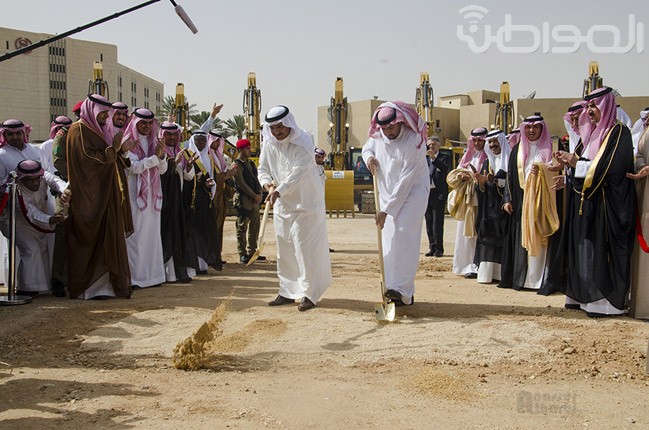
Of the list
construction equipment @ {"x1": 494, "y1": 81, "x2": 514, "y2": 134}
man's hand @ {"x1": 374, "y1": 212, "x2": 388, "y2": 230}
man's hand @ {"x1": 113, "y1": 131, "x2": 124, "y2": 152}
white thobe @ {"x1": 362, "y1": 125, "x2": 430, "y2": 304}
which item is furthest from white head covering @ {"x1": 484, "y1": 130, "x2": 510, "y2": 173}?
construction equipment @ {"x1": 494, "y1": 81, "x2": 514, "y2": 134}

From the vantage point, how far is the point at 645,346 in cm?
512

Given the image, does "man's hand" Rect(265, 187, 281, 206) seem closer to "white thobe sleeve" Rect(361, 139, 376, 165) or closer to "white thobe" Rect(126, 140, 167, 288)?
"white thobe sleeve" Rect(361, 139, 376, 165)

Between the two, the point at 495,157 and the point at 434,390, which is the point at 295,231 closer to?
the point at 434,390

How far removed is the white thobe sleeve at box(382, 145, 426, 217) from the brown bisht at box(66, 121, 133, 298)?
9.26ft

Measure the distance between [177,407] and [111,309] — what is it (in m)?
3.04

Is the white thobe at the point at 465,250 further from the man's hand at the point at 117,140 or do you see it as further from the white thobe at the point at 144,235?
the man's hand at the point at 117,140

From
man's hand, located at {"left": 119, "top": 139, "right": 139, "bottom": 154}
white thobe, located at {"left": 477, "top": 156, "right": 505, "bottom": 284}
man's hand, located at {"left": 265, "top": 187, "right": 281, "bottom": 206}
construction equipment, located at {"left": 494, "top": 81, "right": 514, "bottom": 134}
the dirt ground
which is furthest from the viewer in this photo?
construction equipment, located at {"left": 494, "top": 81, "right": 514, "bottom": 134}

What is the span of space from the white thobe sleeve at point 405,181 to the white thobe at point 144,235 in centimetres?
290

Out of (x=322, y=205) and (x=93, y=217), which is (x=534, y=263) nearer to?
(x=322, y=205)

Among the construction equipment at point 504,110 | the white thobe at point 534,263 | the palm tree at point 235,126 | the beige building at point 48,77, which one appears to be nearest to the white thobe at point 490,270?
the white thobe at point 534,263

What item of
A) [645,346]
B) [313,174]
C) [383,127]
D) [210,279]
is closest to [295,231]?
[313,174]

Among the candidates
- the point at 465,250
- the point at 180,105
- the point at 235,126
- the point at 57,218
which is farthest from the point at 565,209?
the point at 235,126

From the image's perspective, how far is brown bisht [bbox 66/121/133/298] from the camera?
694cm
